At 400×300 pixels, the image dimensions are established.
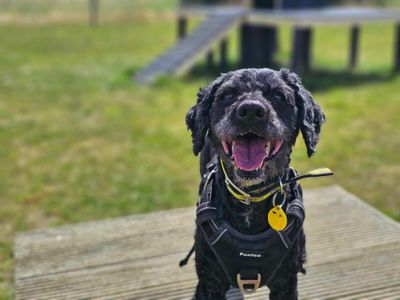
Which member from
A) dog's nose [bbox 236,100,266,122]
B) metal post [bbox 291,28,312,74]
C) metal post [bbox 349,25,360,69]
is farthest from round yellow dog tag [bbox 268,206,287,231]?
metal post [bbox 349,25,360,69]

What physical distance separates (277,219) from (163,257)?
6.61 ft

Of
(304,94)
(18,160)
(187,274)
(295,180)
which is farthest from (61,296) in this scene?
(18,160)

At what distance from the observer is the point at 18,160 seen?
8258 millimetres

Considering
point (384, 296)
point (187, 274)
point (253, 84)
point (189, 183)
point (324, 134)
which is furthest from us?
point (324, 134)

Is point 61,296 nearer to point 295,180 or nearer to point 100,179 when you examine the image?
point 295,180

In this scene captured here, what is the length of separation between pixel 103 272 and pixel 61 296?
473mm

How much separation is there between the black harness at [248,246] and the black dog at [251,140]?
1.4 inches

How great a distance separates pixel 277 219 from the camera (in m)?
3.07

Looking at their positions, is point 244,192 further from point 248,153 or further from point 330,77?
point 330,77

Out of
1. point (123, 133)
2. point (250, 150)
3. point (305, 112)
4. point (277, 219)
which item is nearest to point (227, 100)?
point (250, 150)

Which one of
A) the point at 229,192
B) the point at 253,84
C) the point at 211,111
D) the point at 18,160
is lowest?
the point at 18,160

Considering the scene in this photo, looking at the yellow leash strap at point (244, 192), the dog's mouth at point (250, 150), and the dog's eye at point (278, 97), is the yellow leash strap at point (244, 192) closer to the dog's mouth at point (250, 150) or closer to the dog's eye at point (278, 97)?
the dog's mouth at point (250, 150)

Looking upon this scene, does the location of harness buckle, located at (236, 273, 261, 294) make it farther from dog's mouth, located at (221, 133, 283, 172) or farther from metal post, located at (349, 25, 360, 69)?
metal post, located at (349, 25, 360, 69)

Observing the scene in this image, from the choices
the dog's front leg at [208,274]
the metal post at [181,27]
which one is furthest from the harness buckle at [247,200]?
the metal post at [181,27]
